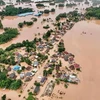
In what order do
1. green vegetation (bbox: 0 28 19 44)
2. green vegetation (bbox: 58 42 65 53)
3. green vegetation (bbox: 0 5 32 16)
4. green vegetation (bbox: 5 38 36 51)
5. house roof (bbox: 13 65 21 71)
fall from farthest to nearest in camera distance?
1. green vegetation (bbox: 0 5 32 16)
2. green vegetation (bbox: 0 28 19 44)
3. green vegetation (bbox: 5 38 36 51)
4. green vegetation (bbox: 58 42 65 53)
5. house roof (bbox: 13 65 21 71)

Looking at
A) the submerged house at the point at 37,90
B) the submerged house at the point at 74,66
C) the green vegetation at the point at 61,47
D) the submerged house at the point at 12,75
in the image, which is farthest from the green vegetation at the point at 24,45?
the submerged house at the point at 37,90

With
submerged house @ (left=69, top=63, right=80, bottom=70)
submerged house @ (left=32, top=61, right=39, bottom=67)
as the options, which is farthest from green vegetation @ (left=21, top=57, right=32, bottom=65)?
submerged house @ (left=69, top=63, right=80, bottom=70)

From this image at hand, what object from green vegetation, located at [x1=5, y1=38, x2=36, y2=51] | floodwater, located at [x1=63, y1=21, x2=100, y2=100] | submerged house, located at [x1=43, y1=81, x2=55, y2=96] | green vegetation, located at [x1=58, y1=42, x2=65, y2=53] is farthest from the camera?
green vegetation, located at [x1=5, y1=38, x2=36, y2=51]

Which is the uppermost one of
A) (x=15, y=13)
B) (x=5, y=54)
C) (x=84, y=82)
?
(x=15, y=13)

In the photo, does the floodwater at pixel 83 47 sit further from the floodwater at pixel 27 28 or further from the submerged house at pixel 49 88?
the submerged house at pixel 49 88

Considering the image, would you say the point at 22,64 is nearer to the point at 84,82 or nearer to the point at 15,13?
the point at 84,82

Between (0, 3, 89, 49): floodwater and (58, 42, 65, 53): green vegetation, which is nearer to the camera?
(58, 42, 65, 53): green vegetation

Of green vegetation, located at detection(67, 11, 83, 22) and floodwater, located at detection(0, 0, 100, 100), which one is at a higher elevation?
green vegetation, located at detection(67, 11, 83, 22)

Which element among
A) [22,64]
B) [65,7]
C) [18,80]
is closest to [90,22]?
[65,7]

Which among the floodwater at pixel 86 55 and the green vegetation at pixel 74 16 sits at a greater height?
the green vegetation at pixel 74 16

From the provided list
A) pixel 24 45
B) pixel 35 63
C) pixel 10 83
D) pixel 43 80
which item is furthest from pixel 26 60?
pixel 24 45

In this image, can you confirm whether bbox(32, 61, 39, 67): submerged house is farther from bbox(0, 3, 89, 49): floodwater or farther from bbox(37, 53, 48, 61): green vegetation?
bbox(0, 3, 89, 49): floodwater
